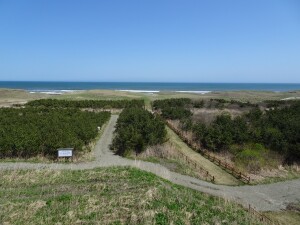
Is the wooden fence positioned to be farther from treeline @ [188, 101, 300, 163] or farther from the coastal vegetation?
treeline @ [188, 101, 300, 163]

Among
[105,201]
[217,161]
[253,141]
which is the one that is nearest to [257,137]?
[253,141]

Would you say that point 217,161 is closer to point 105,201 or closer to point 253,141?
point 253,141

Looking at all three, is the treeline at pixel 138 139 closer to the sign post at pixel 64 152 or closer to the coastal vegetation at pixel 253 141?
the coastal vegetation at pixel 253 141

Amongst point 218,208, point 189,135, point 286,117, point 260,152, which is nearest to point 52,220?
point 218,208

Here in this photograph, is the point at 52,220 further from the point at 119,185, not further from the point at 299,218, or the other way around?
the point at 299,218

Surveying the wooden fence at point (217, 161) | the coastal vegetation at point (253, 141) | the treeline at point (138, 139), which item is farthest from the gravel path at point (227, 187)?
the coastal vegetation at point (253, 141)

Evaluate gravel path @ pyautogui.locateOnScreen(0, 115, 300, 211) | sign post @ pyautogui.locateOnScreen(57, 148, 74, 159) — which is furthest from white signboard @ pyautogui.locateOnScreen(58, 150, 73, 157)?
gravel path @ pyautogui.locateOnScreen(0, 115, 300, 211)
